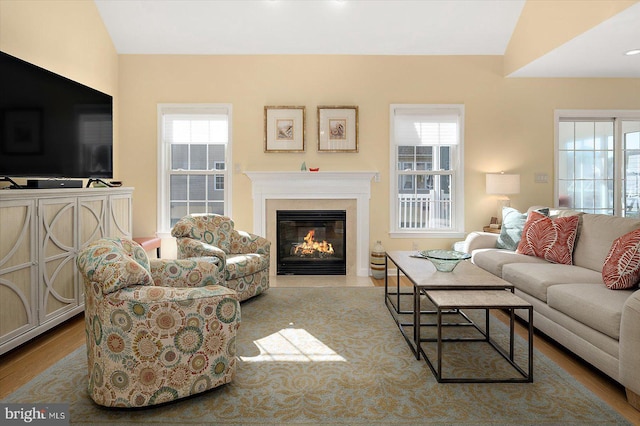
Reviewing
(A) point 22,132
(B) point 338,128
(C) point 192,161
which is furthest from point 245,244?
(A) point 22,132

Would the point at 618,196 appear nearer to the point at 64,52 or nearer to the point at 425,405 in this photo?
the point at 425,405

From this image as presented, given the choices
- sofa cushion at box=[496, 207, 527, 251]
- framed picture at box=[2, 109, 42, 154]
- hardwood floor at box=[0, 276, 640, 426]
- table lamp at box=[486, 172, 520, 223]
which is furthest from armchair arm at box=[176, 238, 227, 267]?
table lamp at box=[486, 172, 520, 223]

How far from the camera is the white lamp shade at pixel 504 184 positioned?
4.96m

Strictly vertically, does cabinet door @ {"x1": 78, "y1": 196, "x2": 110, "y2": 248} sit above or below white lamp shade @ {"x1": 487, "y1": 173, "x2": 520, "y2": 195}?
below

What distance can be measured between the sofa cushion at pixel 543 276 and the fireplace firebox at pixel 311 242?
227cm

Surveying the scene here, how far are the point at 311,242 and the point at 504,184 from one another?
8.23 ft

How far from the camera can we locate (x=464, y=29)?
16.1 feet

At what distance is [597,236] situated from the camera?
346cm

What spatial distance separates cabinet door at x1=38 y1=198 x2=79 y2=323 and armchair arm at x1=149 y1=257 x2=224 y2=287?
2.89ft

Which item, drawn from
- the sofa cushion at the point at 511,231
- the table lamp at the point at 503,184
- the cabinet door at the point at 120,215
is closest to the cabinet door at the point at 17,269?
the cabinet door at the point at 120,215

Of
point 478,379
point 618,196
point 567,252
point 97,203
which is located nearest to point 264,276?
point 97,203

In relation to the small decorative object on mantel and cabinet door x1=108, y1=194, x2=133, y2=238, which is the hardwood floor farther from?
the small decorative object on mantel

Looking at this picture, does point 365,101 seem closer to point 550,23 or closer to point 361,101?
point 361,101

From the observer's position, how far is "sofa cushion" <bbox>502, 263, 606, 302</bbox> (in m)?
3.06
